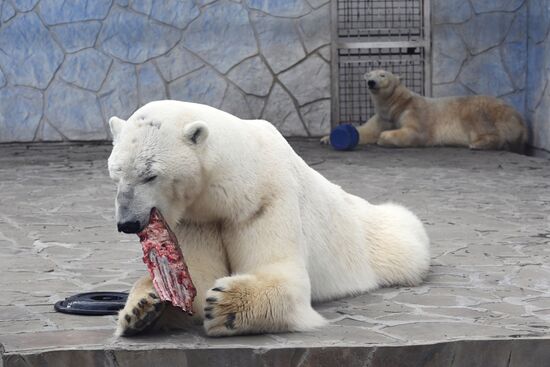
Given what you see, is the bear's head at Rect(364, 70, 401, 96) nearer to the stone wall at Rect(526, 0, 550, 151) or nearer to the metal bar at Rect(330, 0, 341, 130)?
the metal bar at Rect(330, 0, 341, 130)

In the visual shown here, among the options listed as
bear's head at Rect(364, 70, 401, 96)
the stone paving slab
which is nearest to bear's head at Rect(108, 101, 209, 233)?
the stone paving slab

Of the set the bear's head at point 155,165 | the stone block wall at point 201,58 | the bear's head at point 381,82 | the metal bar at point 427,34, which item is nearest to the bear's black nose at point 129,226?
the bear's head at point 155,165

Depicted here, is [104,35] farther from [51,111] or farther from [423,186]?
[423,186]

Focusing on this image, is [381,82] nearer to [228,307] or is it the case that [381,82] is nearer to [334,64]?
[334,64]

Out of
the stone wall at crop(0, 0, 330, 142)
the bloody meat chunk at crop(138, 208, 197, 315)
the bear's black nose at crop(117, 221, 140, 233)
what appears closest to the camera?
the bear's black nose at crop(117, 221, 140, 233)

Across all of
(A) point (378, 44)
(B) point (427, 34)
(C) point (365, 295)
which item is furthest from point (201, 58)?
(C) point (365, 295)

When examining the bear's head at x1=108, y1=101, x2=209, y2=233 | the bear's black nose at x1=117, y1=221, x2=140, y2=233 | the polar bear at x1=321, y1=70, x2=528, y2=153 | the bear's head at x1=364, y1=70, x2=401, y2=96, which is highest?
the bear's head at x1=108, y1=101, x2=209, y2=233

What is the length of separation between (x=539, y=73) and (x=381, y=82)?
1.44 metres

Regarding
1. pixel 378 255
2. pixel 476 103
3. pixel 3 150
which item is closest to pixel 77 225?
pixel 378 255

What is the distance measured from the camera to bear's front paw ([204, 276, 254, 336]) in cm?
335

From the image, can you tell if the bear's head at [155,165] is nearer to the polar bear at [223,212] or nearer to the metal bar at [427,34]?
the polar bear at [223,212]

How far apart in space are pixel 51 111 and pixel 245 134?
7220 mm

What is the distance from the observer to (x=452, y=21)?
34.3 ft

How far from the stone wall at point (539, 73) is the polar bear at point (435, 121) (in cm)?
18
